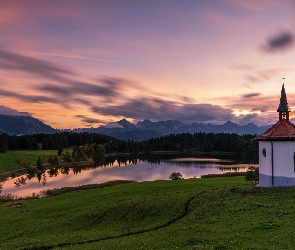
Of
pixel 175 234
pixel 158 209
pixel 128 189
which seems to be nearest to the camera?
pixel 175 234

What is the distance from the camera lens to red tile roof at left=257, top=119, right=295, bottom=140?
126 ft

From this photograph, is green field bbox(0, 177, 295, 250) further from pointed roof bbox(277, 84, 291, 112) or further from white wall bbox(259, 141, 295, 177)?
pointed roof bbox(277, 84, 291, 112)

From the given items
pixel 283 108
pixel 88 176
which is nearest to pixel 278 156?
pixel 283 108

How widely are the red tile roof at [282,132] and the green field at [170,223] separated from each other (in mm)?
7000

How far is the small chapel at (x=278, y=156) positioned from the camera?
38031 millimetres

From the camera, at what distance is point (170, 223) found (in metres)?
29.6

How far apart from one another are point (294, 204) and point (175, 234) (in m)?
12.1

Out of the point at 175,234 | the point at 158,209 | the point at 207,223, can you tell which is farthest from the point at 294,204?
the point at 158,209

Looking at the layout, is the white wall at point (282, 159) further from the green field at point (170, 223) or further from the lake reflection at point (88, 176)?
the lake reflection at point (88, 176)

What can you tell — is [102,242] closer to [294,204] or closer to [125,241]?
[125,241]

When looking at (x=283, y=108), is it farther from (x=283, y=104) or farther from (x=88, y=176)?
(x=88, y=176)

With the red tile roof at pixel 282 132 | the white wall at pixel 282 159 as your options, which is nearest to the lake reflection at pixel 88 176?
the white wall at pixel 282 159

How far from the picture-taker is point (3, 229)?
119ft

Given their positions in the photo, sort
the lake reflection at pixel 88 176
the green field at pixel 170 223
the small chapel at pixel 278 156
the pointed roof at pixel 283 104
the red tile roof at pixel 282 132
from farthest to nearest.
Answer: the lake reflection at pixel 88 176
the pointed roof at pixel 283 104
the red tile roof at pixel 282 132
the small chapel at pixel 278 156
the green field at pixel 170 223
